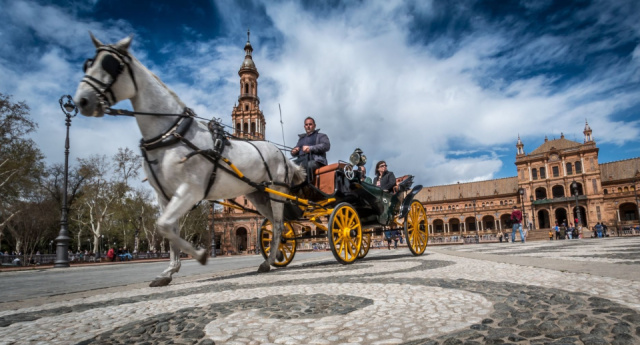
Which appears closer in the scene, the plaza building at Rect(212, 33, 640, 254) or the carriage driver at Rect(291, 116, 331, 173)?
the carriage driver at Rect(291, 116, 331, 173)

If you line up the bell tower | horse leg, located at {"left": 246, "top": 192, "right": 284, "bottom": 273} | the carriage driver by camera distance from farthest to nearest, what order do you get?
the bell tower
the carriage driver
horse leg, located at {"left": 246, "top": 192, "right": 284, "bottom": 273}

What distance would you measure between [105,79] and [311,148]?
10.5 ft

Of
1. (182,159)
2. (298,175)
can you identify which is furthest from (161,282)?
(298,175)

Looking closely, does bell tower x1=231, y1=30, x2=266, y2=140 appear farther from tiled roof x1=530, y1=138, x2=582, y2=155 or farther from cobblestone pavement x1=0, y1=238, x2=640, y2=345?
cobblestone pavement x1=0, y1=238, x2=640, y2=345

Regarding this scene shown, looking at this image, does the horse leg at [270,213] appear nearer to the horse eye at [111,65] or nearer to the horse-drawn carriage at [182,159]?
the horse-drawn carriage at [182,159]

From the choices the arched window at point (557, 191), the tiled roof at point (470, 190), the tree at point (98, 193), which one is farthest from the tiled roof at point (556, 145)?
the tree at point (98, 193)

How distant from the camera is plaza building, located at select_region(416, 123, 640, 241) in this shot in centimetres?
5712

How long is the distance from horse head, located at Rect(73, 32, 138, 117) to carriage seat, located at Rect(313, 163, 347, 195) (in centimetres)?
303

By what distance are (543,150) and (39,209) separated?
237ft

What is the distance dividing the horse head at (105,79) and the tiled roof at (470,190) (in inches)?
3126

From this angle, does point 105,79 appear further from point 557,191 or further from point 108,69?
point 557,191

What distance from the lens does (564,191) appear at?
Result: 60.3 metres

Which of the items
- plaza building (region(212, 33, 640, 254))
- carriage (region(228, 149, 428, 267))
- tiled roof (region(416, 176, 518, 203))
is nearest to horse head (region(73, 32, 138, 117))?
carriage (region(228, 149, 428, 267))

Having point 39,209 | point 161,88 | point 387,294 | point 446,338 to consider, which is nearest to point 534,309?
point 446,338
